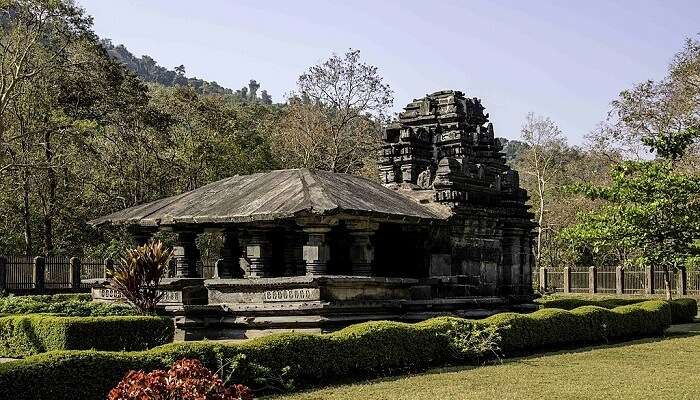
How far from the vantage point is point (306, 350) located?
12164 millimetres

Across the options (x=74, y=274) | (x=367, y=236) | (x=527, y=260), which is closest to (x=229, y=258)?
(x=367, y=236)

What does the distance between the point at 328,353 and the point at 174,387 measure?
253 inches

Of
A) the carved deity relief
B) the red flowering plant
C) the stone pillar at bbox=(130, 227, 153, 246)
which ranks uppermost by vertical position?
the carved deity relief

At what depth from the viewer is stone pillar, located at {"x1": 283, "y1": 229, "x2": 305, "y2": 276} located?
20656mm

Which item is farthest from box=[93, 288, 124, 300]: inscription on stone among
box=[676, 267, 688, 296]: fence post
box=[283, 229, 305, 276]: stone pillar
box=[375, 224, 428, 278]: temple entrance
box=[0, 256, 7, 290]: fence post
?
box=[676, 267, 688, 296]: fence post

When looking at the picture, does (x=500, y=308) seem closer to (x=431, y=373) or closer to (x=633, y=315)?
(x=633, y=315)

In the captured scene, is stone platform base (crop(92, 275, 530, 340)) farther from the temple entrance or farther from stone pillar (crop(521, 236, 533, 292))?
stone pillar (crop(521, 236, 533, 292))

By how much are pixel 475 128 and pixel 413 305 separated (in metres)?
6.95

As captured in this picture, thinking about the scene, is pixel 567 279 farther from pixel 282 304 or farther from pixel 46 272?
pixel 282 304

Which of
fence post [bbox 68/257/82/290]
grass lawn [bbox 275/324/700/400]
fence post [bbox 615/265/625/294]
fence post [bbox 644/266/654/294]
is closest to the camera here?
grass lawn [bbox 275/324/700/400]

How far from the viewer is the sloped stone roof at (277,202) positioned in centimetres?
1669

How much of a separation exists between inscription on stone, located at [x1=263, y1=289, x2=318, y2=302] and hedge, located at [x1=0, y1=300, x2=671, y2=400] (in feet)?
8.09

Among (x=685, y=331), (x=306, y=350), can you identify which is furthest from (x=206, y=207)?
(x=685, y=331)

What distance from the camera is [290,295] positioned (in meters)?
16.2
